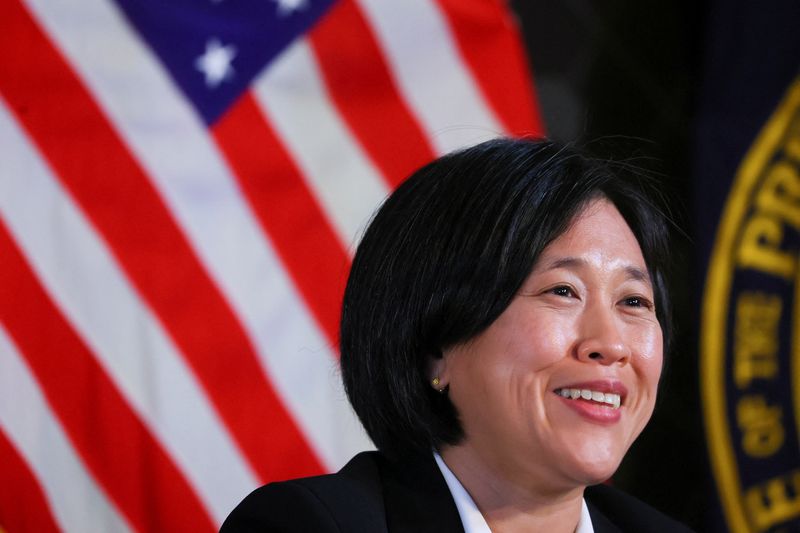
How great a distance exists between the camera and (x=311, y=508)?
4.42 ft

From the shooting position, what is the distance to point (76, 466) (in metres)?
1.92

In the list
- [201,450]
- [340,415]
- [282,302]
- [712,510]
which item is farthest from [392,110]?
[712,510]

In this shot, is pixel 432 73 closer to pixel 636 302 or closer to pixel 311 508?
pixel 636 302

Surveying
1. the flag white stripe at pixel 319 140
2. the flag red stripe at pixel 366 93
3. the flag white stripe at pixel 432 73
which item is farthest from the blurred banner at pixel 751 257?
the flag white stripe at pixel 319 140

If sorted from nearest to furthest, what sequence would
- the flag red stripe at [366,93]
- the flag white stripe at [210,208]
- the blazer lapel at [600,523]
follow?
the blazer lapel at [600,523], the flag white stripe at [210,208], the flag red stripe at [366,93]

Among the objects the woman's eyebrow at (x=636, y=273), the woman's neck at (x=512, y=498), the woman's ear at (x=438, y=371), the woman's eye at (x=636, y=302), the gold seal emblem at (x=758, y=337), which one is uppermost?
A: the woman's ear at (x=438, y=371)

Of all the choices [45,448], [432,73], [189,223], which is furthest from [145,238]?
[432,73]

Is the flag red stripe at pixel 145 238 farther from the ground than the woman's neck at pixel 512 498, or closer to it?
farther from the ground

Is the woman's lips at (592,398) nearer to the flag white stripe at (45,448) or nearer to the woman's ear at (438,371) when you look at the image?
the woman's ear at (438,371)

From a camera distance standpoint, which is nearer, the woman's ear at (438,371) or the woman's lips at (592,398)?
the woman's lips at (592,398)

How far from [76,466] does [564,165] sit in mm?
1022

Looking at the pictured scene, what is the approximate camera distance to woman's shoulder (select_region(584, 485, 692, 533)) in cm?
171

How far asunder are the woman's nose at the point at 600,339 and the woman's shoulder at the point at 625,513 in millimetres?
384

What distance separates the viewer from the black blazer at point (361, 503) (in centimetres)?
135
